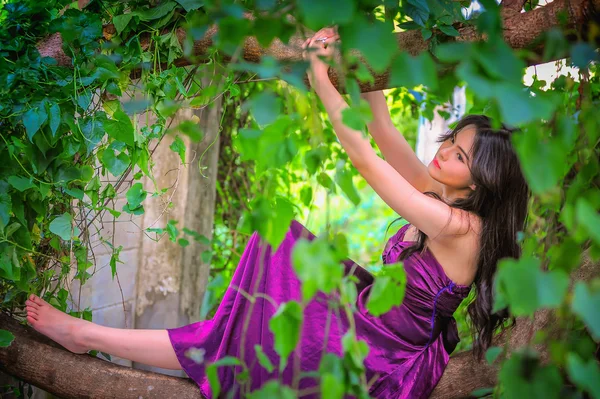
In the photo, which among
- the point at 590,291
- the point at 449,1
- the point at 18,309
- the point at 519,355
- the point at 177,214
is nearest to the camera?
the point at 590,291

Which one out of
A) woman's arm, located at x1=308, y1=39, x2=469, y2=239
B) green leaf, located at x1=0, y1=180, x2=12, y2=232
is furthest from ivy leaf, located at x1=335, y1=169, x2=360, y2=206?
green leaf, located at x1=0, y1=180, x2=12, y2=232

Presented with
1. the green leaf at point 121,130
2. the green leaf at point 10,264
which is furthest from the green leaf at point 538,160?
the green leaf at point 10,264

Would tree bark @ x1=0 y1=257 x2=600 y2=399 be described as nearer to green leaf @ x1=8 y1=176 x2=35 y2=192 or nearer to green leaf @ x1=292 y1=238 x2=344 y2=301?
green leaf @ x1=8 y1=176 x2=35 y2=192

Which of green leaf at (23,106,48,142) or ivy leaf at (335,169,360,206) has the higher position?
green leaf at (23,106,48,142)

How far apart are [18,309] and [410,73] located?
1.71 metres

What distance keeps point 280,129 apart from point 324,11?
207 millimetres

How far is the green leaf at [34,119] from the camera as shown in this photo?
4.74 feet

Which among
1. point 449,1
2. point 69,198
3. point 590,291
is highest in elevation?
point 449,1

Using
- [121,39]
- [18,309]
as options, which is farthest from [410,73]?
[18,309]

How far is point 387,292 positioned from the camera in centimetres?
97

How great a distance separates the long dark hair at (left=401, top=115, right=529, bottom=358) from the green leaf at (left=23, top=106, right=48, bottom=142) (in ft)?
3.59

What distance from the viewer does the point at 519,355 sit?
2.56 ft

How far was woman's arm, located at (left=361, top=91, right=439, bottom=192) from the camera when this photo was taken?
212 cm

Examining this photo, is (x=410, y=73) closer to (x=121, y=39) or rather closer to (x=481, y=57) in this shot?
(x=481, y=57)
